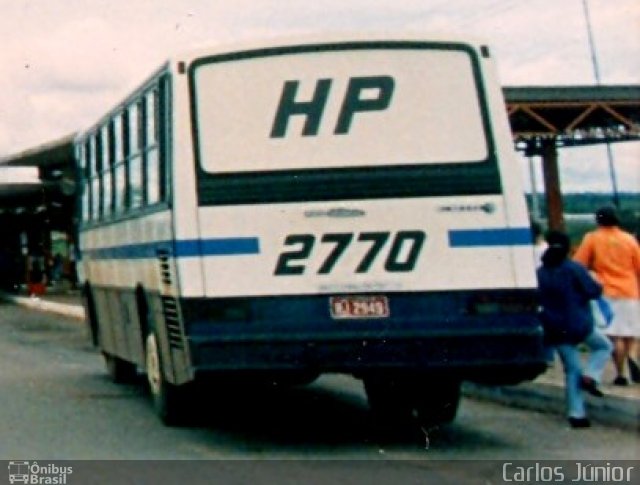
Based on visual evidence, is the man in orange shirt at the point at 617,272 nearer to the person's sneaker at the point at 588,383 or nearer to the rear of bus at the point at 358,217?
the person's sneaker at the point at 588,383

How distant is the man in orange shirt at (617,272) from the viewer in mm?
13344

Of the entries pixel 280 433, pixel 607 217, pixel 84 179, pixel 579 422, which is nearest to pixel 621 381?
pixel 607 217

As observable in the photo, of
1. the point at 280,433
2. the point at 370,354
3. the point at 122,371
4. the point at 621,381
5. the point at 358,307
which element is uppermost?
the point at 358,307

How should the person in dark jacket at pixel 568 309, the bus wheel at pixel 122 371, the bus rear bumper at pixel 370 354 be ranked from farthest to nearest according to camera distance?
1. the bus wheel at pixel 122 371
2. the person in dark jacket at pixel 568 309
3. the bus rear bumper at pixel 370 354

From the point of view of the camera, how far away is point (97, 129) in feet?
49.7

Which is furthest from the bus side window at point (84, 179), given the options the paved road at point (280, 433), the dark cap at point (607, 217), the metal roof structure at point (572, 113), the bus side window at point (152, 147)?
the metal roof structure at point (572, 113)

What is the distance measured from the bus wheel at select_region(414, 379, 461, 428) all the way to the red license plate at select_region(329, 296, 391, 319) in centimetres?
188

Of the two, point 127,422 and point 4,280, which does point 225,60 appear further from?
Result: point 4,280

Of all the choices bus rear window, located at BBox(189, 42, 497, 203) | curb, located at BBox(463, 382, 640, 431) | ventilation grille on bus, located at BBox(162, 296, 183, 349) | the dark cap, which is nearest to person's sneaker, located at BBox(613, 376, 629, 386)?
curb, located at BBox(463, 382, 640, 431)

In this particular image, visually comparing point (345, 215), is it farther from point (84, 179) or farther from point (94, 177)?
point (84, 179)

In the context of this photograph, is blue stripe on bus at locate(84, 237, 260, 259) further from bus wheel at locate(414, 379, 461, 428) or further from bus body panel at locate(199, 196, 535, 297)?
bus wheel at locate(414, 379, 461, 428)

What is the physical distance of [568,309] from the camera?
11.4 metres

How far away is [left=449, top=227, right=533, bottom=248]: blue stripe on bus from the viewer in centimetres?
1027

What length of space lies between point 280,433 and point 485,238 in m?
2.48
